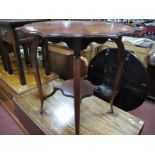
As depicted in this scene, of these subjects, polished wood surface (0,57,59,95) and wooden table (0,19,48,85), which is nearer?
wooden table (0,19,48,85)

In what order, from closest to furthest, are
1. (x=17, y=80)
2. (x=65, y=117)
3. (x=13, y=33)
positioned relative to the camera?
1. (x=65, y=117)
2. (x=13, y=33)
3. (x=17, y=80)

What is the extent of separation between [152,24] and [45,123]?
1692 mm

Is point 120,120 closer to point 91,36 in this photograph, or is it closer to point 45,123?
point 45,123

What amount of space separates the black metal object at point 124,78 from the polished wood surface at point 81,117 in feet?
0.50

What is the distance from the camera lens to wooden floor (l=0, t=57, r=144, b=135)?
101 centimetres

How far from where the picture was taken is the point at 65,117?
1128 mm

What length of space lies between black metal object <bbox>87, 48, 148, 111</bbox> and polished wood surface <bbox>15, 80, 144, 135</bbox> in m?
0.15

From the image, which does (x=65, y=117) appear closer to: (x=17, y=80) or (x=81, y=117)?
(x=81, y=117)

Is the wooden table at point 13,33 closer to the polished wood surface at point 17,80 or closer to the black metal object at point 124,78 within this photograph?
the polished wood surface at point 17,80

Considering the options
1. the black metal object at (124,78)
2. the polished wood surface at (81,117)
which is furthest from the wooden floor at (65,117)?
the black metal object at (124,78)

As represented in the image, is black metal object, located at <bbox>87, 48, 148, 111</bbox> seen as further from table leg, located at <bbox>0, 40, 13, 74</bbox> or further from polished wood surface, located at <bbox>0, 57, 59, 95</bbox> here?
table leg, located at <bbox>0, 40, 13, 74</bbox>

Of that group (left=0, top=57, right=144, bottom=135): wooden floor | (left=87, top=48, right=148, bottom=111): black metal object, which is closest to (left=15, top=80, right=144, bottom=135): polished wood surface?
(left=0, top=57, right=144, bottom=135): wooden floor

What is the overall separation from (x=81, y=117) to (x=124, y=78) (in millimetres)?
513

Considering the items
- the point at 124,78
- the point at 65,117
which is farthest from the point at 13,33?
the point at 124,78
